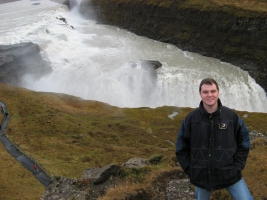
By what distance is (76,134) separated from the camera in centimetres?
4588

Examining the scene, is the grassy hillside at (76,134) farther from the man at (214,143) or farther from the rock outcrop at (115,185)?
the man at (214,143)

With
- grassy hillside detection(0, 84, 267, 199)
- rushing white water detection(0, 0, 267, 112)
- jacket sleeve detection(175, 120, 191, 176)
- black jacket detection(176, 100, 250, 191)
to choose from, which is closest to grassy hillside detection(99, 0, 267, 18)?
rushing white water detection(0, 0, 267, 112)

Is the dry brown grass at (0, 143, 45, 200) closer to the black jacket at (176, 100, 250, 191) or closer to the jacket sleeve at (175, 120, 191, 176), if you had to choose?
the jacket sleeve at (175, 120, 191, 176)

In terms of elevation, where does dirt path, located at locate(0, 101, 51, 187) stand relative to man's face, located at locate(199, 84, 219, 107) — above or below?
below

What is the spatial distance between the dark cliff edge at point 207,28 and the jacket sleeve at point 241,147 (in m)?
58.9

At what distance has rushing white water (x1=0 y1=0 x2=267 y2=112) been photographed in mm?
61625

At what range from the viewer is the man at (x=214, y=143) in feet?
27.7

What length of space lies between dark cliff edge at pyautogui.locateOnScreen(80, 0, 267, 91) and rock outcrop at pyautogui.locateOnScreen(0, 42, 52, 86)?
36154 millimetres

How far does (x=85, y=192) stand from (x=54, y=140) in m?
26.2

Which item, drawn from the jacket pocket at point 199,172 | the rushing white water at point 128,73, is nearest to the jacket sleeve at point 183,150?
the jacket pocket at point 199,172

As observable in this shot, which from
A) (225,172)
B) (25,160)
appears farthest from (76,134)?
(225,172)

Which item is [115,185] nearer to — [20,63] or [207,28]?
[20,63]

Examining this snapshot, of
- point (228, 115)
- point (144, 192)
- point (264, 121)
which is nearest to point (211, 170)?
point (228, 115)

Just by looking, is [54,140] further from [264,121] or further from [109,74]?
[264,121]
